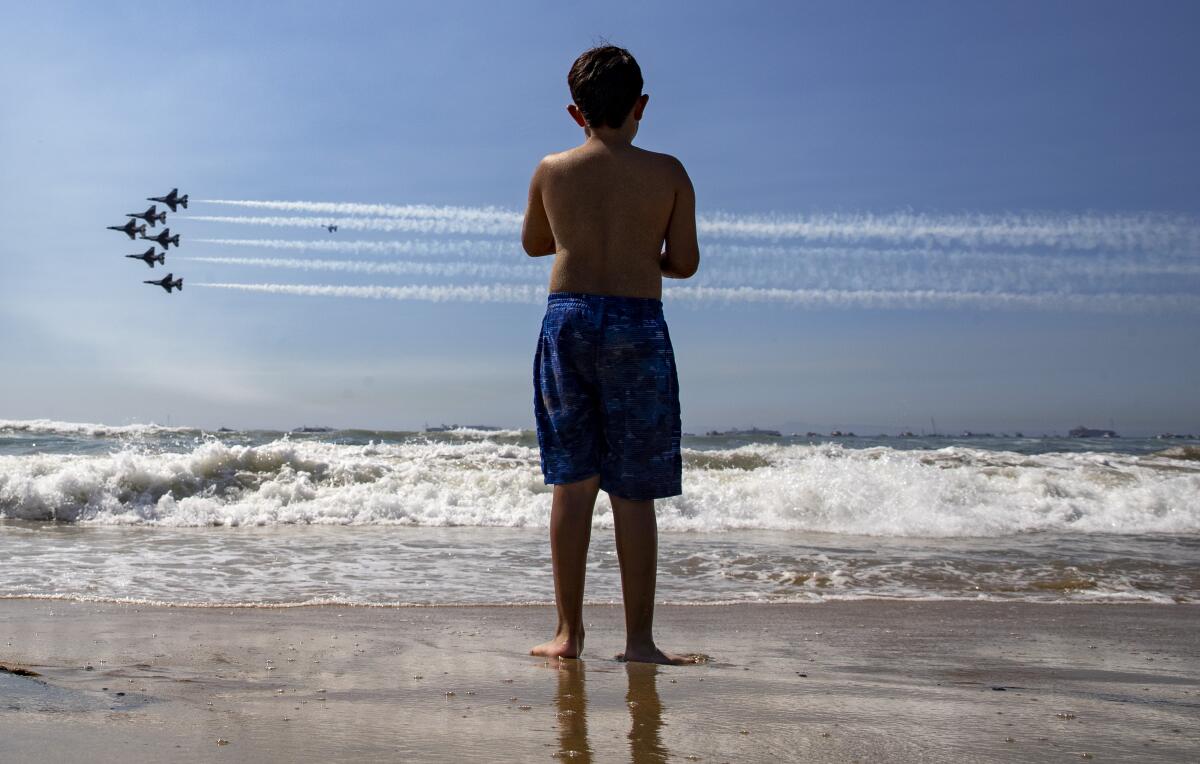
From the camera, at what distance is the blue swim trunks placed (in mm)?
2951

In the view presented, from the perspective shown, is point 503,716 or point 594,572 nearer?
point 503,716

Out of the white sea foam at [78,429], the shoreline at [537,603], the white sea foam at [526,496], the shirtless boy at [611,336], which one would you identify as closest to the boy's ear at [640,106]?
the shirtless boy at [611,336]

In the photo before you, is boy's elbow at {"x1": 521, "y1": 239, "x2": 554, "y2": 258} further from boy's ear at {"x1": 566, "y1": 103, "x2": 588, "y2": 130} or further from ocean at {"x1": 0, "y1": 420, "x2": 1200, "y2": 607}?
ocean at {"x1": 0, "y1": 420, "x2": 1200, "y2": 607}

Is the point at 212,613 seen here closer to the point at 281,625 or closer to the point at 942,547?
the point at 281,625

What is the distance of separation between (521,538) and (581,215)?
6234 mm

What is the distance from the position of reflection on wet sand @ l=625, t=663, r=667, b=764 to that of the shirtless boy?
0.26 metres

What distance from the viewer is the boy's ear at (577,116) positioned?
3137 mm

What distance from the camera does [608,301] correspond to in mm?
2967

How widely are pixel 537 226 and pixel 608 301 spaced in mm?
385

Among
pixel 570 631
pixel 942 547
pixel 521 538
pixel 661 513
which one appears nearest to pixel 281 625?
pixel 570 631

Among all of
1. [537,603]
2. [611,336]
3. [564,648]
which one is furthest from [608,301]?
[537,603]

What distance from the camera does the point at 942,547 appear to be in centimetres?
867

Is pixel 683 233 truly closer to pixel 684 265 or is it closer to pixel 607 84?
pixel 684 265

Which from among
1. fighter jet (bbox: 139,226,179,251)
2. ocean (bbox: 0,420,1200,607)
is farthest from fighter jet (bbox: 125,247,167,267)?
ocean (bbox: 0,420,1200,607)
